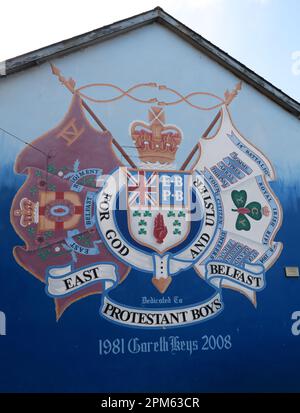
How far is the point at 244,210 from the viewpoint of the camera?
7672 millimetres

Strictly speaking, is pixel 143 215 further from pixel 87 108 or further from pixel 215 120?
pixel 215 120

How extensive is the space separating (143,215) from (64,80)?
2.63 meters

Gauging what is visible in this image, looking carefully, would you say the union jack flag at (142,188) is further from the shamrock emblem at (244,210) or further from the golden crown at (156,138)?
the shamrock emblem at (244,210)

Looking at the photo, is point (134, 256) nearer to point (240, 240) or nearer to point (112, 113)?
point (240, 240)

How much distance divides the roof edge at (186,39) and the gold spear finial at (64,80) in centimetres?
20

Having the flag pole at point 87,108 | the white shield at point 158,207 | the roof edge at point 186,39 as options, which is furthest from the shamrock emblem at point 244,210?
the roof edge at point 186,39

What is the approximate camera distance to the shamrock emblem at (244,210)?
7.60 m

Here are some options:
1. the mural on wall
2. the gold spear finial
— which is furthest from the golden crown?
the gold spear finial

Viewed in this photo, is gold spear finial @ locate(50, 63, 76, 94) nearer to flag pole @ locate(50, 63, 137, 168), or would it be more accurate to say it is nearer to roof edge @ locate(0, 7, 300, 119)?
flag pole @ locate(50, 63, 137, 168)

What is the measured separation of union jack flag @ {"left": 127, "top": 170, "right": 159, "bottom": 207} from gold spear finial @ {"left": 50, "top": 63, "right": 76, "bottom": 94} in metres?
1.72

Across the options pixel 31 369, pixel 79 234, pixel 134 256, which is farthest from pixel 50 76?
pixel 31 369

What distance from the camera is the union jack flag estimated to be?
7297mm

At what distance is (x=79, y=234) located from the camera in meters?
6.99

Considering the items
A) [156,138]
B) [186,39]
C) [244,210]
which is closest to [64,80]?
[156,138]
